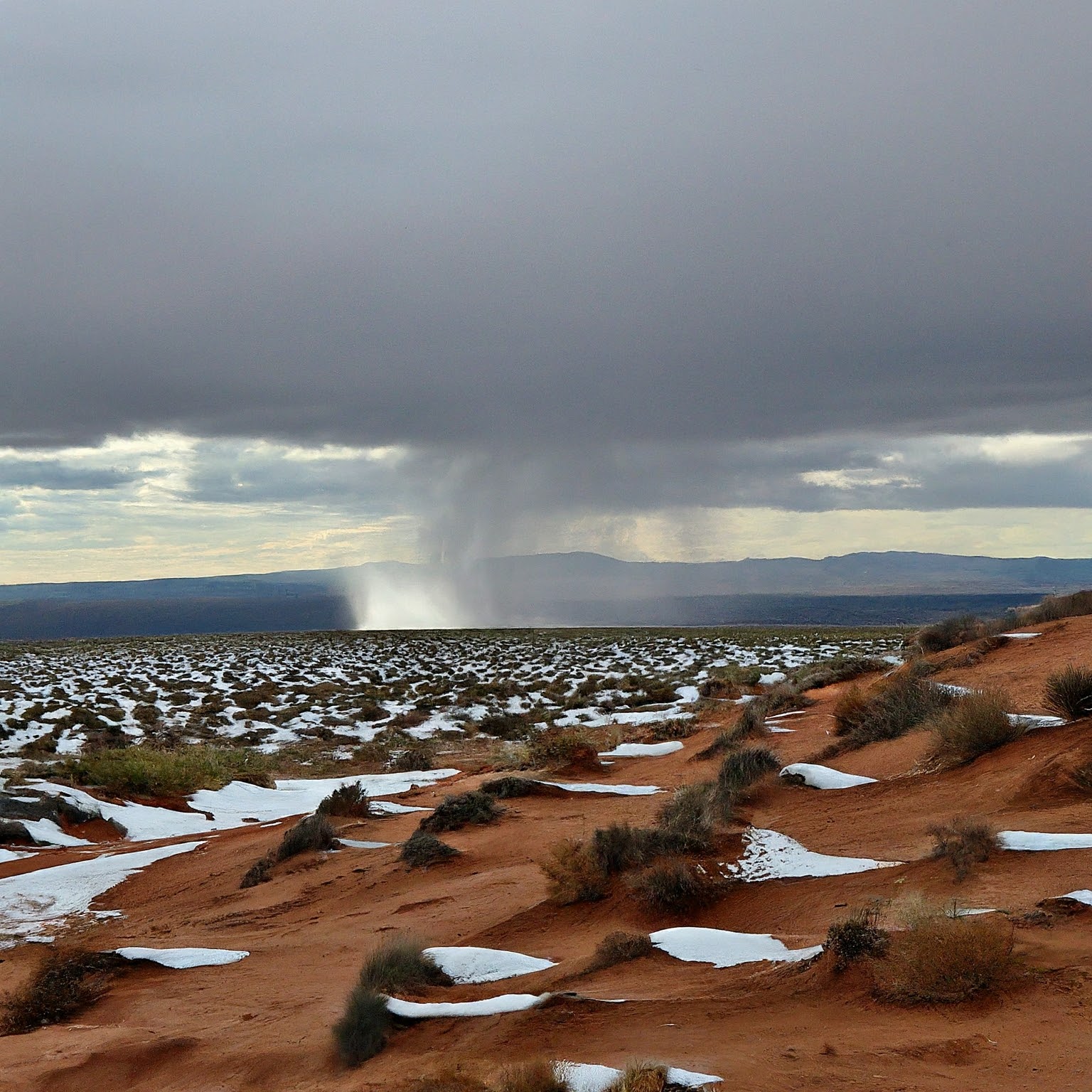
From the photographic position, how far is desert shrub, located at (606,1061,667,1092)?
425 cm

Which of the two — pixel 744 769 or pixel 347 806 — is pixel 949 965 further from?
pixel 347 806

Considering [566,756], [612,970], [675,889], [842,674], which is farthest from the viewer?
[842,674]

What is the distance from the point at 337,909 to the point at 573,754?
727 cm

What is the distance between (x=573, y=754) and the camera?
16.5m

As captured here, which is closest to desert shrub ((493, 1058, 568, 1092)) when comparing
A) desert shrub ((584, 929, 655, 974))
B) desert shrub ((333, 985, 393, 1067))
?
desert shrub ((333, 985, 393, 1067))

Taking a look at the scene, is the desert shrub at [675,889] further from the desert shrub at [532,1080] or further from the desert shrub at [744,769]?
the desert shrub at [532,1080]

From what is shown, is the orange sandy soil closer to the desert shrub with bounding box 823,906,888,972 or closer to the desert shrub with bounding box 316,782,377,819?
the desert shrub with bounding box 823,906,888,972

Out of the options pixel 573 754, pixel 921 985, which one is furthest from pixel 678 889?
pixel 573 754

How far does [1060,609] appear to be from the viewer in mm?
19484

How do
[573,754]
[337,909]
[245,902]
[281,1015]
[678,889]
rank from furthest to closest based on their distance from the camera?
→ 1. [573,754]
2. [245,902]
3. [337,909]
4. [678,889]
5. [281,1015]

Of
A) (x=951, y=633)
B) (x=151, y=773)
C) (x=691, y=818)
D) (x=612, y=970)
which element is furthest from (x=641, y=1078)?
(x=951, y=633)

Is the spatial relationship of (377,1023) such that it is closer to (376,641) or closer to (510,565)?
(376,641)

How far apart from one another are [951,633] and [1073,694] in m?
9.97

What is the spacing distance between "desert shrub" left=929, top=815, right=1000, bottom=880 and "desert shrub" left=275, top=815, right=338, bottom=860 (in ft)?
24.4
